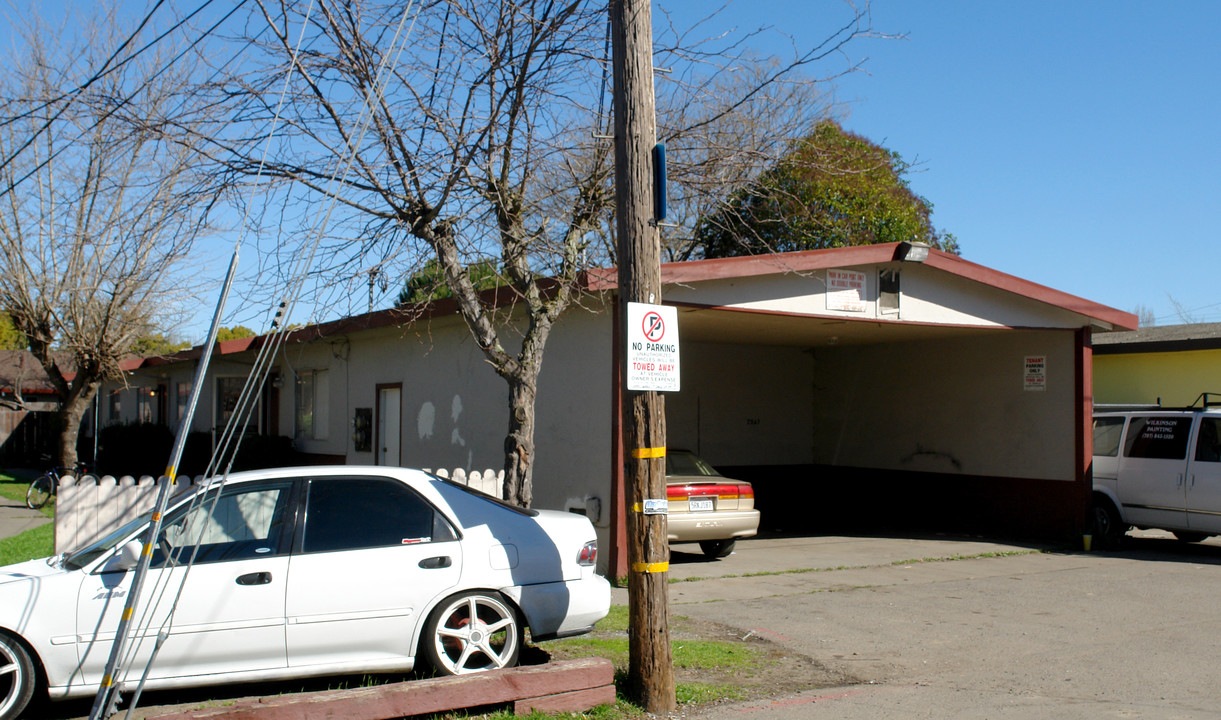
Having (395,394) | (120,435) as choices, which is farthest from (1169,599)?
(120,435)

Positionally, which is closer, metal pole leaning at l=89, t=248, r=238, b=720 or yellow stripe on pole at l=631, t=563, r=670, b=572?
metal pole leaning at l=89, t=248, r=238, b=720

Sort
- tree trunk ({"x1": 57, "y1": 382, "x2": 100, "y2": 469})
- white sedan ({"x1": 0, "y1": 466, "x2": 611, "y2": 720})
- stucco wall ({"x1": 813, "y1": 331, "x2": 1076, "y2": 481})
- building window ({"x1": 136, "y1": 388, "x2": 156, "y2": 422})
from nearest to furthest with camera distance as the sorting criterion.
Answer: white sedan ({"x1": 0, "y1": 466, "x2": 611, "y2": 720}) → stucco wall ({"x1": 813, "y1": 331, "x2": 1076, "y2": 481}) → tree trunk ({"x1": 57, "y1": 382, "x2": 100, "y2": 469}) → building window ({"x1": 136, "y1": 388, "x2": 156, "y2": 422})

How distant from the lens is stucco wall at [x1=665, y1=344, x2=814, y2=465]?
59.8ft

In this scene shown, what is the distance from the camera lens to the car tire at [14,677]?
5367mm

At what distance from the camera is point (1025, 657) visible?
7535 mm

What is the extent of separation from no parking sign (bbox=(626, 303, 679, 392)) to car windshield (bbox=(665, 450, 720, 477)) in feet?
20.2

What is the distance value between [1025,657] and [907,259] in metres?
5.97

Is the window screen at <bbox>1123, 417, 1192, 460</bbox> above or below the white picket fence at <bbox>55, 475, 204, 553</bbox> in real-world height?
above

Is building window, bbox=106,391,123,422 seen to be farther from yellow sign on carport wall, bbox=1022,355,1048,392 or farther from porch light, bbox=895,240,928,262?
yellow sign on carport wall, bbox=1022,355,1048,392

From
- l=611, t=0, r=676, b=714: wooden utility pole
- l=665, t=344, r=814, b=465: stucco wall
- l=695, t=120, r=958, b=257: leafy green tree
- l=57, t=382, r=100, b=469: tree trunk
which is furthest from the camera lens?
l=695, t=120, r=958, b=257: leafy green tree

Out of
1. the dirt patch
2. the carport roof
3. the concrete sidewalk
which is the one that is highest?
the carport roof

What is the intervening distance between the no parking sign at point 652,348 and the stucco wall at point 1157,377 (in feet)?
49.9

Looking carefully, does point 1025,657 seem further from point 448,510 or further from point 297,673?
point 297,673

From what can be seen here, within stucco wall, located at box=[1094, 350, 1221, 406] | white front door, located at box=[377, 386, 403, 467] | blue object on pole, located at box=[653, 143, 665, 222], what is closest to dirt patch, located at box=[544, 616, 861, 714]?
blue object on pole, located at box=[653, 143, 665, 222]
